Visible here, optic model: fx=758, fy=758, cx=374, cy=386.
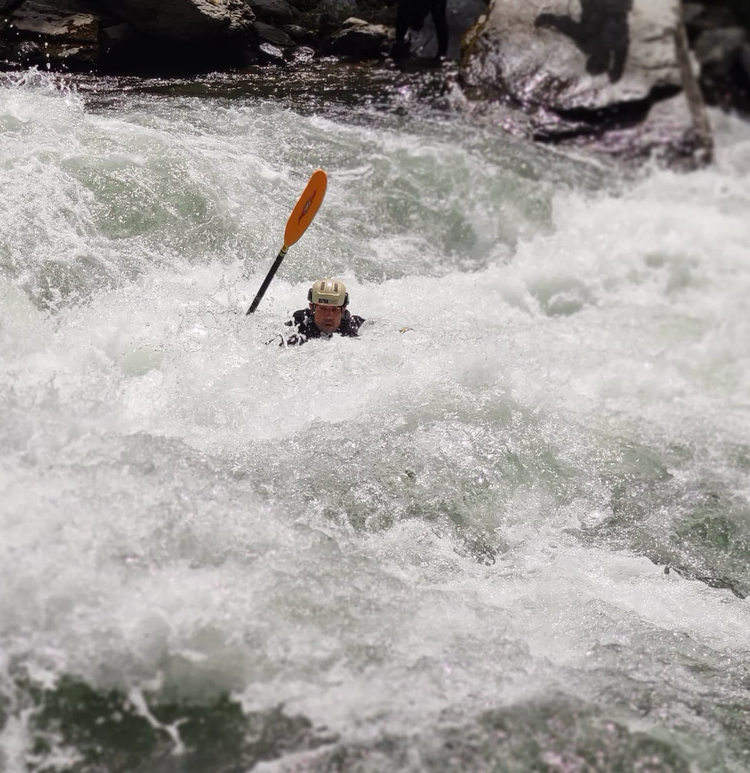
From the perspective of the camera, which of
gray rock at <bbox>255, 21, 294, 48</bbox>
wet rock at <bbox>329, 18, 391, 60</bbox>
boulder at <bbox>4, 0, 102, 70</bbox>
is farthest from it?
wet rock at <bbox>329, 18, 391, 60</bbox>

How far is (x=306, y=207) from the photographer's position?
15.9 ft

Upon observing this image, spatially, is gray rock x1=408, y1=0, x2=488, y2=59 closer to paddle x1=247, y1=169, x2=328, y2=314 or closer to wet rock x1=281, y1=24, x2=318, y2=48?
wet rock x1=281, y1=24, x2=318, y2=48

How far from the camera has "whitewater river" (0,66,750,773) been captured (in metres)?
2.54

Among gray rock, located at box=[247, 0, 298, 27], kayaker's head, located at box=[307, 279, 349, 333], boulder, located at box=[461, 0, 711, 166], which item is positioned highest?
gray rock, located at box=[247, 0, 298, 27]

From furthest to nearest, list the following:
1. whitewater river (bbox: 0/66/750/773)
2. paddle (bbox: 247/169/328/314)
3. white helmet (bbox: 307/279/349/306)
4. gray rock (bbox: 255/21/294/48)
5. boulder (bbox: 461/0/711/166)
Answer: gray rock (bbox: 255/21/294/48)
boulder (bbox: 461/0/711/166)
paddle (bbox: 247/169/328/314)
white helmet (bbox: 307/279/349/306)
whitewater river (bbox: 0/66/750/773)

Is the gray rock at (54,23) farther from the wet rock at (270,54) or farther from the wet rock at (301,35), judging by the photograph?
the wet rock at (301,35)

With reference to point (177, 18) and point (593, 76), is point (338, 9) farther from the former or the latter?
point (593, 76)

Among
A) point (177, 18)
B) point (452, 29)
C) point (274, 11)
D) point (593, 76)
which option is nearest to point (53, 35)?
point (177, 18)

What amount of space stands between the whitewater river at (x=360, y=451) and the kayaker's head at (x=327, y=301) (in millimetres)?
174

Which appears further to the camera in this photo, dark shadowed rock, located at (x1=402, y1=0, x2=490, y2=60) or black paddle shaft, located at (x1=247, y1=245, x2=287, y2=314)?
dark shadowed rock, located at (x1=402, y1=0, x2=490, y2=60)

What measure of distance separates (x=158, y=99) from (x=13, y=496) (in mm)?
5338

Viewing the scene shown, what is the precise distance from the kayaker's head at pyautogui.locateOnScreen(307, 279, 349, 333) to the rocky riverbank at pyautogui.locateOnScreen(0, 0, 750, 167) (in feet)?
14.4

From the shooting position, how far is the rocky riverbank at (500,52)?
8.02m

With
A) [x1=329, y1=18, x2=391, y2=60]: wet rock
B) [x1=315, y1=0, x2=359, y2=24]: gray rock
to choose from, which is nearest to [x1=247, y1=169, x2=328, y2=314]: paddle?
[x1=329, y1=18, x2=391, y2=60]: wet rock
